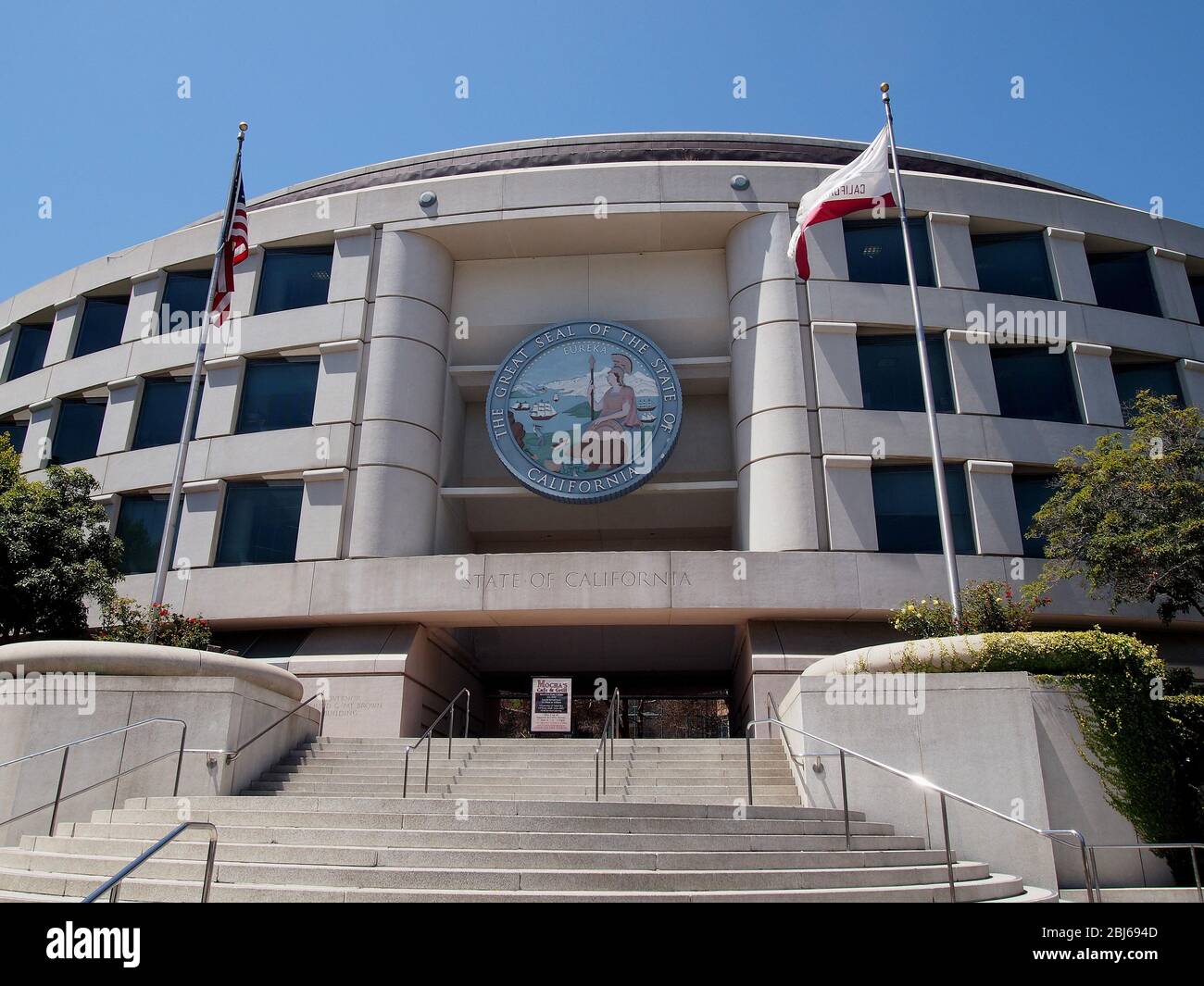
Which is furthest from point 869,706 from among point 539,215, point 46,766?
point 539,215

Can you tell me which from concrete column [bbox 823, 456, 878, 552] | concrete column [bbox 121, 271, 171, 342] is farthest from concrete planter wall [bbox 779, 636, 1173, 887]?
concrete column [bbox 121, 271, 171, 342]

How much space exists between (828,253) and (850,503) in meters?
6.96

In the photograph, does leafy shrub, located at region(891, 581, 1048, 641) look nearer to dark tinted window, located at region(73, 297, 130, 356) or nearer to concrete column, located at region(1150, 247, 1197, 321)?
concrete column, located at region(1150, 247, 1197, 321)

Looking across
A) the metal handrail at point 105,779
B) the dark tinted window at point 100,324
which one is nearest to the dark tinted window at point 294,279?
the dark tinted window at point 100,324

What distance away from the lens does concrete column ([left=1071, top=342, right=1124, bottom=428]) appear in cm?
2106

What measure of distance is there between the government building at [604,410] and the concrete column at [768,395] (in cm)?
9

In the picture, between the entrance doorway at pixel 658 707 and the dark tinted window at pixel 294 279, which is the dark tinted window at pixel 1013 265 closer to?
the entrance doorway at pixel 658 707

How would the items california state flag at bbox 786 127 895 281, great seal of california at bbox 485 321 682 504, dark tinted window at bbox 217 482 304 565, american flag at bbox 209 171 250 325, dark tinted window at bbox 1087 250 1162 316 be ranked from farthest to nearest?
dark tinted window at bbox 1087 250 1162 316 → great seal of california at bbox 485 321 682 504 → dark tinted window at bbox 217 482 304 565 → american flag at bbox 209 171 250 325 → california state flag at bbox 786 127 895 281

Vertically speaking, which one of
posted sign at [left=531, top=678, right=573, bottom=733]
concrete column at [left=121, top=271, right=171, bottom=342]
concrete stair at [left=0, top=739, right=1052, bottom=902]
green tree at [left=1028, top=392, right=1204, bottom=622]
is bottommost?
concrete stair at [left=0, top=739, right=1052, bottom=902]

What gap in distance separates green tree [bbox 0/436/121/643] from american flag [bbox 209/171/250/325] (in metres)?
4.83

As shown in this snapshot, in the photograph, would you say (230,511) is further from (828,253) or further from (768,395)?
(828,253)

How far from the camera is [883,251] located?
22641 millimetres
